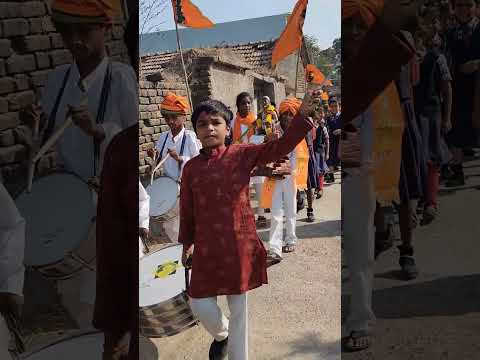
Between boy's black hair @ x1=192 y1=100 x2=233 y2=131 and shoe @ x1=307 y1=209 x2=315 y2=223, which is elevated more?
boy's black hair @ x1=192 y1=100 x2=233 y2=131

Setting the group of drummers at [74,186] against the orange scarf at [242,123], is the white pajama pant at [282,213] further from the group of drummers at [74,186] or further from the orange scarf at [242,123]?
the group of drummers at [74,186]

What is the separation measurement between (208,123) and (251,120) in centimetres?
27

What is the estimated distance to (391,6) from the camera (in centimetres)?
225

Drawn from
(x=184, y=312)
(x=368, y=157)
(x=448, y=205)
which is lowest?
(x=184, y=312)

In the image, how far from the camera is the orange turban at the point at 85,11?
2.32m

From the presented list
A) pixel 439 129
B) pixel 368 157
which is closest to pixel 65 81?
pixel 368 157

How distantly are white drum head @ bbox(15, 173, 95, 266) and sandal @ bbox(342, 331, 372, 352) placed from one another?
4.42 ft

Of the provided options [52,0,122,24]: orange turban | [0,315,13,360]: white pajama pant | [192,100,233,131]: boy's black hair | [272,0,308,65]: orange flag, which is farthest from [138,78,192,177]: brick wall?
[0,315,13,360]: white pajama pant

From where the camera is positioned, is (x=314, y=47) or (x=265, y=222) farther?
(x=265, y=222)

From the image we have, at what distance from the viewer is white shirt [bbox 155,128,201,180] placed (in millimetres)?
2866

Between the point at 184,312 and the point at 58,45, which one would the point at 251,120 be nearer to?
the point at 58,45

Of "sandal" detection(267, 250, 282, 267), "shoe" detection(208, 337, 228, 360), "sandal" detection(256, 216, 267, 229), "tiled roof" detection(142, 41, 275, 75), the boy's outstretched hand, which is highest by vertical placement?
"tiled roof" detection(142, 41, 275, 75)

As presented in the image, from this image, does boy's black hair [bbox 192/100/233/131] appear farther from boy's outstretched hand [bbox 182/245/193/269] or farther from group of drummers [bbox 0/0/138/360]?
boy's outstretched hand [bbox 182/245/193/269]

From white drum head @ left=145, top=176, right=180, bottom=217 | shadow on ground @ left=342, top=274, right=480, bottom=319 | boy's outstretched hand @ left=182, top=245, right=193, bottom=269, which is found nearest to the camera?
shadow on ground @ left=342, top=274, right=480, bottom=319
